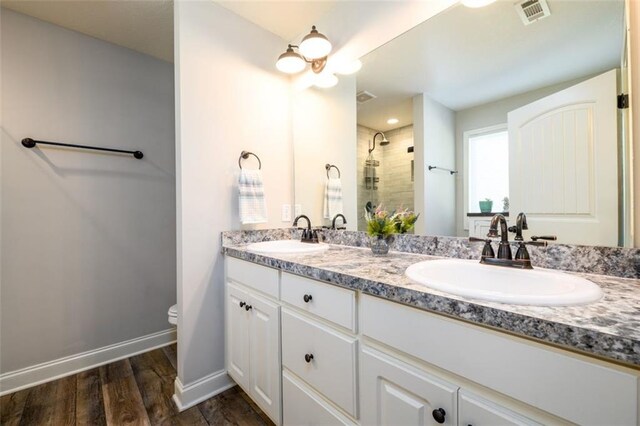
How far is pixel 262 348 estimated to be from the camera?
4.32 ft

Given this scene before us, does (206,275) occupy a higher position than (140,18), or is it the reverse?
(140,18)

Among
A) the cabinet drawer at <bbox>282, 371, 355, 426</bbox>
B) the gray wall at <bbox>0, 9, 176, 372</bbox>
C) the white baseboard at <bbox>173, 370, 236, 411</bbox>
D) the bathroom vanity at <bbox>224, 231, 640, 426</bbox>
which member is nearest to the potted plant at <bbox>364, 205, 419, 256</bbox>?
the bathroom vanity at <bbox>224, 231, 640, 426</bbox>

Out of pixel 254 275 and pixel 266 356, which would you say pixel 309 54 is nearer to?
pixel 254 275

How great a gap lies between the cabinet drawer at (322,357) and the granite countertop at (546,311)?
20cm

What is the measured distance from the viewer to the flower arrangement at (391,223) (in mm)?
1383

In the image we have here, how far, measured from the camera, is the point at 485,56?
1.20 meters

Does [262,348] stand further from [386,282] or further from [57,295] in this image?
[57,295]

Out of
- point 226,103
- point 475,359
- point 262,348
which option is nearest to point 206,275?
point 262,348

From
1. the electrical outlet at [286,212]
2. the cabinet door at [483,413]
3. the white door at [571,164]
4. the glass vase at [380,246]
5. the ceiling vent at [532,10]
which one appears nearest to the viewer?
the cabinet door at [483,413]

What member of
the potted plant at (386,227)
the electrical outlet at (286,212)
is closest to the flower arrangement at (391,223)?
the potted plant at (386,227)

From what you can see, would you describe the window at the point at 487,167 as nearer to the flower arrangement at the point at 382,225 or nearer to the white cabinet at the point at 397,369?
the flower arrangement at the point at 382,225

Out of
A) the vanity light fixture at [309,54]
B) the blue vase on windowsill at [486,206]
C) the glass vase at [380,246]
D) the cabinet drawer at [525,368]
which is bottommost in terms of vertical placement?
the cabinet drawer at [525,368]

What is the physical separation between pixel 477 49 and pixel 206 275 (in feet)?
6.04

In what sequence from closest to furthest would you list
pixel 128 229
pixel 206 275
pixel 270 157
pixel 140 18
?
pixel 206 275, pixel 140 18, pixel 270 157, pixel 128 229
